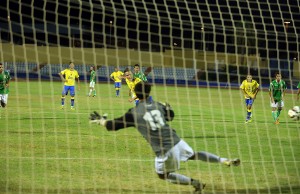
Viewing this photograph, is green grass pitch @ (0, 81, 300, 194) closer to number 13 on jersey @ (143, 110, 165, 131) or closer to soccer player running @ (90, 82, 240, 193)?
soccer player running @ (90, 82, 240, 193)

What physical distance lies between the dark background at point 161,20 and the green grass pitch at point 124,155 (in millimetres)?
2371

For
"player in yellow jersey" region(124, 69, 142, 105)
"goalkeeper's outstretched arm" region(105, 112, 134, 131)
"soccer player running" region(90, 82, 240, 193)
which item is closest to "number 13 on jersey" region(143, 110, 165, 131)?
"soccer player running" region(90, 82, 240, 193)

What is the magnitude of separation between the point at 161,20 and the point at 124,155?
17.6 ft

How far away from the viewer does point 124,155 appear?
43.8 ft

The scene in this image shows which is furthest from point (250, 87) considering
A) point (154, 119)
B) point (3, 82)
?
point (154, 119)

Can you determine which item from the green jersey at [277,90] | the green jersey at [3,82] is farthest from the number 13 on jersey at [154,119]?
the green jersey at [3,82]

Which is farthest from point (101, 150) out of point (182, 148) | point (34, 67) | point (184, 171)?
point (34, 67)

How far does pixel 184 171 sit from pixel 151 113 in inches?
114

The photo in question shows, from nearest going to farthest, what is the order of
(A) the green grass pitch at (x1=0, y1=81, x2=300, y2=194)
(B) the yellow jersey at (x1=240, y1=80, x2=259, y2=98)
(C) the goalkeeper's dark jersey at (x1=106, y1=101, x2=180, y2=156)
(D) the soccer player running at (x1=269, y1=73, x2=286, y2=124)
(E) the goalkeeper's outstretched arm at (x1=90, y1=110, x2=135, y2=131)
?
(E) the goalkeeper's outstretched arm at (x1=90, y1=110, x2=135, y2=131), (C) the goalkeeper's dark jersey at (x1=106, y1=101, x2=180, y2=156), (A) the green grass pitch at (x1=0, y1=81, x2=300, y2=194), (D) the soccer player running at (x1=269, y1=73, x2=286, y2=124), (B) the yellow jersey at (x1=240, y1=80, x2=259, y2=98)

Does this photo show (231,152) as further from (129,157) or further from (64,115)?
(64,115)

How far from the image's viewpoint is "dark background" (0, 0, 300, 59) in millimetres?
13619

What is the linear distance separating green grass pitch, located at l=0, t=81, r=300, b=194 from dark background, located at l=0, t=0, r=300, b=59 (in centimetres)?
237

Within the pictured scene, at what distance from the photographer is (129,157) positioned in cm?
1310

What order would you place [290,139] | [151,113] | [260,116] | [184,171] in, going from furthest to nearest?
[260,116], [290,139], [184,171], [151,113]
